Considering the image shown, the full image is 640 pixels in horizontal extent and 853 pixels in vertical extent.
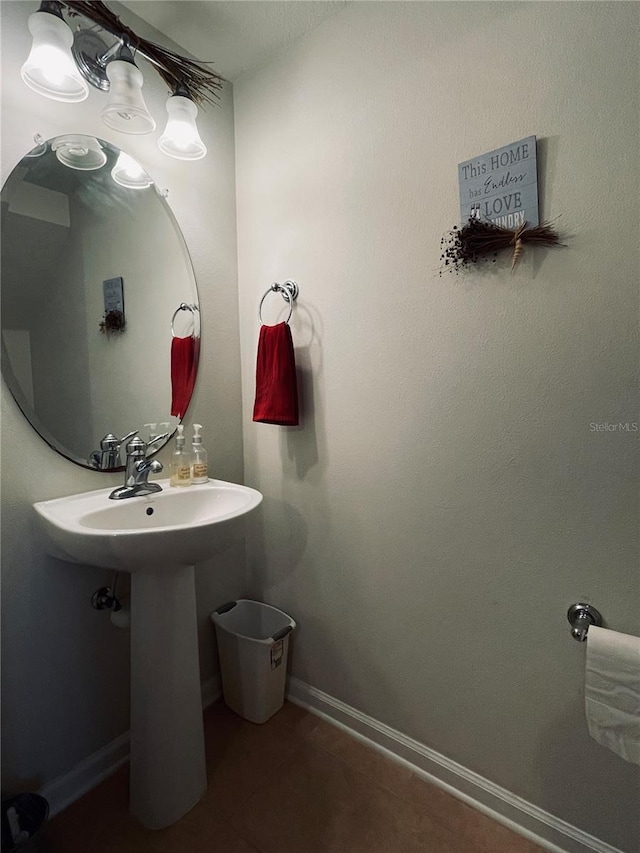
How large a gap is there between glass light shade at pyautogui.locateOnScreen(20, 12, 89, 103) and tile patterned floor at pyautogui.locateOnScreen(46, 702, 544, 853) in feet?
6.48

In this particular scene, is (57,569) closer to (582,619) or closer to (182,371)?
(182,371)

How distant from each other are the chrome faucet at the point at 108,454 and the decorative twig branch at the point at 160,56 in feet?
3.69

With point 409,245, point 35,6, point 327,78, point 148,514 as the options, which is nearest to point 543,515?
point 409,245

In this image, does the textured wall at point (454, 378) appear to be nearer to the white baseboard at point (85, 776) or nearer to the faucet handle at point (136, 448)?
the faucet handle at point (136, 448)

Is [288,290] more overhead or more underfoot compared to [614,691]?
more overhead

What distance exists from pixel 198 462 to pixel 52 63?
1132 millimetres

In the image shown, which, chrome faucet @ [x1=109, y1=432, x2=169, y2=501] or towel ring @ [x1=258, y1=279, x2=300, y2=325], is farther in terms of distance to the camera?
towel ring @ [x1=258, y1=279, x2=300, y2=325]

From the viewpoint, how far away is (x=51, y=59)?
1.00m

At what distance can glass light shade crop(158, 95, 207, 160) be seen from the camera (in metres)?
1.26

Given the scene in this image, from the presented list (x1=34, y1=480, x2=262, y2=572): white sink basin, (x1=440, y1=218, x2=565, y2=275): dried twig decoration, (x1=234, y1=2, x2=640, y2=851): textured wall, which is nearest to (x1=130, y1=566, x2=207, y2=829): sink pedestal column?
(x1=34, y1=480, x2=262, y2=572): white sink basin

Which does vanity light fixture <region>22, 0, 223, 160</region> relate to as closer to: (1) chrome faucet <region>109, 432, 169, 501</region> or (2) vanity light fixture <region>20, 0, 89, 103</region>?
(2) vanity light fixture <region>20, 0, 89, 103</region>

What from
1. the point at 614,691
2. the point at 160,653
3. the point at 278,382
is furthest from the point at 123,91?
the point at 614,691

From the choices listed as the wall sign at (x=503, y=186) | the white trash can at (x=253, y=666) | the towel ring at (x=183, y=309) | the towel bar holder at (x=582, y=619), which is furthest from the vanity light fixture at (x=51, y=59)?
the towel bar holder at (x=582, y=619)

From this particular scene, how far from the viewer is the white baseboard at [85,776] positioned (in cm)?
116
